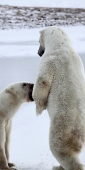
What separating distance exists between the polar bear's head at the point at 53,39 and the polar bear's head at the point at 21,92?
16.6 inches

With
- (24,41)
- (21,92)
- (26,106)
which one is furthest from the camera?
(24,41)

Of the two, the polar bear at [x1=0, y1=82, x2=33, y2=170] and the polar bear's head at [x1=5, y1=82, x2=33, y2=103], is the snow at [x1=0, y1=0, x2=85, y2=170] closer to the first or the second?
the polar bear at [x1=0, y1=82, x2=33, y2=170]

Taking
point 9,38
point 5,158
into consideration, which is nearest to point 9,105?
point 5,158

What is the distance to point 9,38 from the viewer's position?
14.4 metres

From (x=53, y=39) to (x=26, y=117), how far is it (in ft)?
7.59

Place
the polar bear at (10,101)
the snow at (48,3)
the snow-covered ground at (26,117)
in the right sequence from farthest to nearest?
the snow at (48,3) → the snow-covered ground at (26,117) → the polar bear at (10,101)

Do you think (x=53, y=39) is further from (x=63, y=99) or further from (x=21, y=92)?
(x=21, y=92)

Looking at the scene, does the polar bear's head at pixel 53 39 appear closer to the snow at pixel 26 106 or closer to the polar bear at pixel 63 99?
the polar bear at pixel 63 99

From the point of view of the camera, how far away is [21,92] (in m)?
3.81

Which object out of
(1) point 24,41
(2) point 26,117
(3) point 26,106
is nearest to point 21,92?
(2) point 26,117

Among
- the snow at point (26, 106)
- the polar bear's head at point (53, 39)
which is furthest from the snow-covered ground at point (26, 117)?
the polar bear's head at point (53, 39)

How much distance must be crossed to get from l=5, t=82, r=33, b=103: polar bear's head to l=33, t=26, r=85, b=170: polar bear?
1.68 ft

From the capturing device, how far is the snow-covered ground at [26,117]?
13.7 feet

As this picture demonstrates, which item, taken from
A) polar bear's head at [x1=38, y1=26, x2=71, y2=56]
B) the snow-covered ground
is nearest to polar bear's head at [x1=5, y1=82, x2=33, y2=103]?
polar bear's head at [x1=38, y1=26, x2=71, y2=56]
